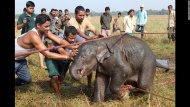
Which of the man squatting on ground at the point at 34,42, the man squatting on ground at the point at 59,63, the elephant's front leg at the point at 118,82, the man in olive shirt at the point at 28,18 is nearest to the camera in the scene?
the man squatting on ground at the point at 34,42

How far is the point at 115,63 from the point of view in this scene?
5219 millimetres

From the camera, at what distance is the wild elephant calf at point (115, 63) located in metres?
5.11

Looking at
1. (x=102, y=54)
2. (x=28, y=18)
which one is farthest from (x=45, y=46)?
(x=28, y=18)

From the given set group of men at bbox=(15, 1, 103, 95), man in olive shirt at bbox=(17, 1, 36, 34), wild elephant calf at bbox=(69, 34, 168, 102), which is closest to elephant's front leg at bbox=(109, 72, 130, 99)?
wild elephant calf at bbox=(69, 34, 168, 102)

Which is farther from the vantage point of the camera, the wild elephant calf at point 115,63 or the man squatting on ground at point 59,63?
the man squatting on ground at point 59,63

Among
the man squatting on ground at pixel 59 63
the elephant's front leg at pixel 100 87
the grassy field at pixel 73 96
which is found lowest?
the grassy field at pixel 73 96

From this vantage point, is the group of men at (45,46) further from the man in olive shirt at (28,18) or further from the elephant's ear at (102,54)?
the man in olive shirt at (28,18)

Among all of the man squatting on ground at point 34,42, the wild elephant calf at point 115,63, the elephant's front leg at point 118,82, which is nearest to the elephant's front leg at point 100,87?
the wild elephant calf at point 115,63

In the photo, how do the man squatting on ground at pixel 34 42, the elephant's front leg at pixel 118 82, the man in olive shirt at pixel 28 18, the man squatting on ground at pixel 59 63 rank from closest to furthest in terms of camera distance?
the man squatting on ground at pixel 34 42
the elephant's front leg at pixel 118 82
the man squatting on ground at pixel 59 63
the man in olive shirt at pixel 28 18

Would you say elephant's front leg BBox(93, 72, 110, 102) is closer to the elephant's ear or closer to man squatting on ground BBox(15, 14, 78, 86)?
the elephant's ear

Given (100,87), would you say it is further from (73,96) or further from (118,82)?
(73,96)
